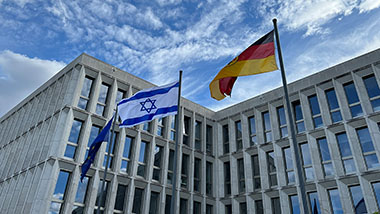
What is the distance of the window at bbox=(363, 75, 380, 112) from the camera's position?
1909cm

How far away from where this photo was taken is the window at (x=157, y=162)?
866 inches

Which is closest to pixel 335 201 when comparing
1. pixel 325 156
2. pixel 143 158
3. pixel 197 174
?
pixel 325 156

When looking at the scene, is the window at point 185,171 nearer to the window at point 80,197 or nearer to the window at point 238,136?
the window at point 238,136

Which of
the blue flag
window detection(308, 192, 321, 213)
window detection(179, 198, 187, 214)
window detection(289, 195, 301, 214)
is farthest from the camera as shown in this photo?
window detection(179, 198, 187, 214)

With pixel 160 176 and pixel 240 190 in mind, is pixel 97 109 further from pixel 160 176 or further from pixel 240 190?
pixel 240 190

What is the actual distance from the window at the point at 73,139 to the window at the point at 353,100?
55.4 ft

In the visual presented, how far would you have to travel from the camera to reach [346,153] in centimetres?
1934

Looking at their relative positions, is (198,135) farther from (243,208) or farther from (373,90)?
(373,90)

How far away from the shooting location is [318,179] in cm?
1948

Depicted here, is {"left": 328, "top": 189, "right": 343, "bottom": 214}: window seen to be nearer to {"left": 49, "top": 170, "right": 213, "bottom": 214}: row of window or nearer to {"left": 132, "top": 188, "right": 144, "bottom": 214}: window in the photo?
{"left": 49, "top": 170, "right": 213, "bottom": 214}: row of window

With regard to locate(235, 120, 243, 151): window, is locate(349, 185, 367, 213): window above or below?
below

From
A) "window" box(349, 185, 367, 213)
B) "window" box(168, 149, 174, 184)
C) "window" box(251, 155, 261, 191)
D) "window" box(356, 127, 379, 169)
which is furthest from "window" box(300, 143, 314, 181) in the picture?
"window" box(168, 149, 174, 184)

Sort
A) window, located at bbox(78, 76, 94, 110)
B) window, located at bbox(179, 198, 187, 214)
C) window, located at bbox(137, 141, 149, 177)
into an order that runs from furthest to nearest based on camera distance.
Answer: window, located at bbox(179, 198, 187, 214)
window, located at bbox(137, 141, 149, 177)
window, located at bbox(78, 76, 94, 110)

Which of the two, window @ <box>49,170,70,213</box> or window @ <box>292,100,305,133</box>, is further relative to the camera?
window @ <box>292,100,305,133</box>
